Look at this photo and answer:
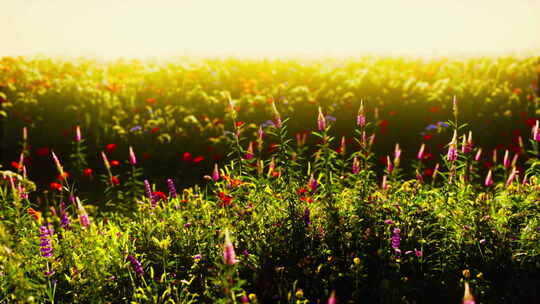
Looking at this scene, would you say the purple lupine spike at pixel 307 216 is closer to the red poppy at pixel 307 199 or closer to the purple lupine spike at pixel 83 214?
the red poppy at pixel 307 199

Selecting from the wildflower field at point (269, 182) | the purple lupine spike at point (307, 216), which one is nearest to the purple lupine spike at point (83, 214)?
the wildflower field at point (269, 182)

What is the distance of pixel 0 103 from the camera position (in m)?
8.86

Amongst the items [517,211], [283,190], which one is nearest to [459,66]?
[517,211]

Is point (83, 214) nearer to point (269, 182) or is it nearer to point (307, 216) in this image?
point (269, 182)

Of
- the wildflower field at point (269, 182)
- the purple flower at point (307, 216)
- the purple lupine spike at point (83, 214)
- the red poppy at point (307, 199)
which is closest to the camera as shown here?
the purple lupine spike at point (83, 214)

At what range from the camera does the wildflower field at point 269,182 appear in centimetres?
323

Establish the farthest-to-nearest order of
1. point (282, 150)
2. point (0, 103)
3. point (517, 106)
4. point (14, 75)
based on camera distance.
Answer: point (14, 75) → point (0, 103) → point (517, 106) → point (282, 150)

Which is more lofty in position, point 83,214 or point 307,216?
point 83,214

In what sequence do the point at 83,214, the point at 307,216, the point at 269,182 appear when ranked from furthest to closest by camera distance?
the point at 269,182 < the point at 307,216 < the point at 83,214

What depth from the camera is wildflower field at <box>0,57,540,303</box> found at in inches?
127

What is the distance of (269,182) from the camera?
3.65 meters

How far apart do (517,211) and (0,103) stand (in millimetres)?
8924

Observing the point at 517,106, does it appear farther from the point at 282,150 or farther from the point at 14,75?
the point at 14,75

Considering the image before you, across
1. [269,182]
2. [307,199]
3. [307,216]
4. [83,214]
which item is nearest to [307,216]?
[307,216]
